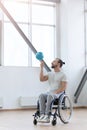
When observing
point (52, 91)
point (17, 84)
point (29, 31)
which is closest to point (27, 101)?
point (17, 84)

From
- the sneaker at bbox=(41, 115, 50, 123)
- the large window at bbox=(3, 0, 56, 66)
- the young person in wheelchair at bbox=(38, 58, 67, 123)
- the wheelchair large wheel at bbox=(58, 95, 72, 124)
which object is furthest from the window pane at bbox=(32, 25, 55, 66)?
the sneaker at bbox=(41, 115, 50, 123)

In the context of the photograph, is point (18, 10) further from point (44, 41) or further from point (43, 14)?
point (44, 41)

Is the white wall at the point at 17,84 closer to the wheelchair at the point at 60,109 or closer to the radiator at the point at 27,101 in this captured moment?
the radiator at the point at 27,101

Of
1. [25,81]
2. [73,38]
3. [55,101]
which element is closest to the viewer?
[55,101]

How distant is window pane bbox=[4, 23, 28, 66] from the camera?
6.52 metres

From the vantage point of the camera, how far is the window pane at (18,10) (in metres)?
6.62

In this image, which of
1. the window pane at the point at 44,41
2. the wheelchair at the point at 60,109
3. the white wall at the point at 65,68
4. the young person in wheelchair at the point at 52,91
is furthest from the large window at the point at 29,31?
the wheelchair at the point at 60,109

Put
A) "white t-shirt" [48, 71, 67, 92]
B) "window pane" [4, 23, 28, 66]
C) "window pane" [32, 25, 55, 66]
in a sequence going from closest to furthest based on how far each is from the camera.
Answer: "white t-shirt" [48, 71, 67, 92] → "window pane" [4, 23, 28, 66] → "window pane" [32, 25, 55, 66]

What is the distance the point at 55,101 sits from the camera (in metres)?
4.13

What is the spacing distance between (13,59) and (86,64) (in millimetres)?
1821

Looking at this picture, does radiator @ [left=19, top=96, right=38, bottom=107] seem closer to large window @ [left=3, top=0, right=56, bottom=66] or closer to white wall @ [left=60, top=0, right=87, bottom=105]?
large window @ [left=3, top=0, right=56, bottom=66]

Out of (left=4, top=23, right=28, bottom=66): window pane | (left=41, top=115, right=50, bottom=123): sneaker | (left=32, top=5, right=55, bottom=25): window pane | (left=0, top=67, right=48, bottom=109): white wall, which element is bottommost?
(left=41, top=115, right=50, bottom=123): sneaker

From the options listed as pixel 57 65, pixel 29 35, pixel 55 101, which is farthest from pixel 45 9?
pixel 55 101

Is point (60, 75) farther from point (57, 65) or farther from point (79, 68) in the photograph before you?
point (79, 68)
